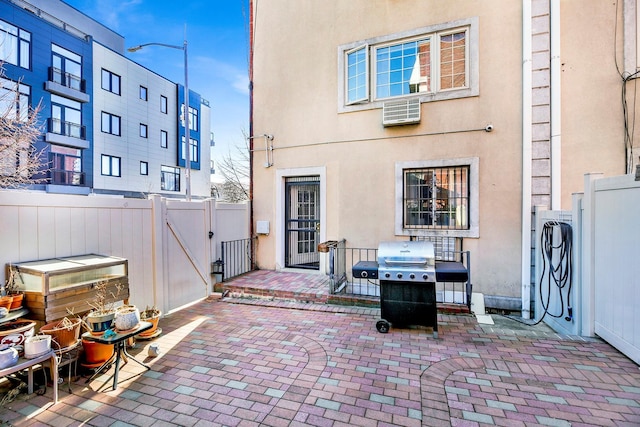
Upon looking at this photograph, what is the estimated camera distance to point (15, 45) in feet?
46.6

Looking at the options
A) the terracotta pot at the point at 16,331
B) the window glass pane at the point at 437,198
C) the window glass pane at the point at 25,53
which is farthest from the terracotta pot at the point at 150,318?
the window glass pane at the point at 25,53

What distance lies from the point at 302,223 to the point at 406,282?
370cm

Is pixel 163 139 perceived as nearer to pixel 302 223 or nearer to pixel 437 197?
pixel 302 223

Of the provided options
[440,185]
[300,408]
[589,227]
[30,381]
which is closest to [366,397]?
[300,408]

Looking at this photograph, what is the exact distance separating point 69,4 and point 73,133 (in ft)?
25.7

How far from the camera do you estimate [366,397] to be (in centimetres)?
283

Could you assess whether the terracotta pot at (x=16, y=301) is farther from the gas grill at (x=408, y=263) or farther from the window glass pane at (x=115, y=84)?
the window glass pane at (x=115, y=84)

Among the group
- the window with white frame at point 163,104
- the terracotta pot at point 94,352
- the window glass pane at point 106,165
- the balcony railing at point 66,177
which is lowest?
the terracotta pot at point 94,352

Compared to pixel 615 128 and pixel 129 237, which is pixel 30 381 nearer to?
pixel 129 237

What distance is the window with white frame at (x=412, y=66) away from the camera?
5.69m

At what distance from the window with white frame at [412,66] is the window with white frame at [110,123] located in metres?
18.2

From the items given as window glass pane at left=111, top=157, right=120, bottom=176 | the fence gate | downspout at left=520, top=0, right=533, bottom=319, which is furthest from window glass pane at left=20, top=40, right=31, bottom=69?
A: downspout at left=520, top=0, right=533, bottom=319

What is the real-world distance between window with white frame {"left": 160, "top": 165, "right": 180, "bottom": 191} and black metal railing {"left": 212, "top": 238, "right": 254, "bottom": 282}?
1796cm

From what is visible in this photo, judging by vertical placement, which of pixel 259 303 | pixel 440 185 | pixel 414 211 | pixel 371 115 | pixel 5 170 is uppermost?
pixel 371 115
